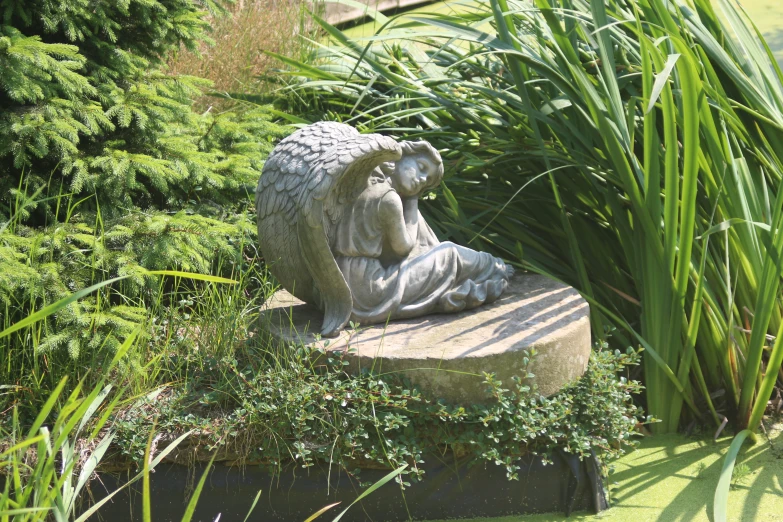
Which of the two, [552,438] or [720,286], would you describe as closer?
[552,438]

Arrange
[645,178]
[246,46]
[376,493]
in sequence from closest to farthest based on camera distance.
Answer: [376,493] → [645,178] → [246,46]

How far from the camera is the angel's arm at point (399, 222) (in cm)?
300

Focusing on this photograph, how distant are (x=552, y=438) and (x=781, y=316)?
1.10 m

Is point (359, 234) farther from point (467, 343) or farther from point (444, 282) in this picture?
point (467, 343)

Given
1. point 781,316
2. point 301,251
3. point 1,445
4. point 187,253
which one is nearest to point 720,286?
point 781,316

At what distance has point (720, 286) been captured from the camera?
3.31 meters

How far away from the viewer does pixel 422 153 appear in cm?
316

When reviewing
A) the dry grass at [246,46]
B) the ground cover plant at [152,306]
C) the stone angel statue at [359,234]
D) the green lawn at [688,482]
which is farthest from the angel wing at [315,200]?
the dry grass at [246,46]

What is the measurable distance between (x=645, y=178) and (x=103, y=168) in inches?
82.6

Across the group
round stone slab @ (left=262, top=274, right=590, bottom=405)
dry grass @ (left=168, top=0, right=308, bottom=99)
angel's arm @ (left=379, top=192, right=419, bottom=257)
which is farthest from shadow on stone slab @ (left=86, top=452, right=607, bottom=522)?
dry grass @ (left=168, top=0, right=308, bottom=99)

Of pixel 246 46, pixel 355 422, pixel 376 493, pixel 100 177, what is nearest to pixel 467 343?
pixel 355 422

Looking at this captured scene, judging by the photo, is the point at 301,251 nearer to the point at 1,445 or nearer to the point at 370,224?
the point at 370,224

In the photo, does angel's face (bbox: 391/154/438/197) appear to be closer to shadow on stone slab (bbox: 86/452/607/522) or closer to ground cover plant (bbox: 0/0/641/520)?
ground cover plant (bbox: 0/0/641/520)

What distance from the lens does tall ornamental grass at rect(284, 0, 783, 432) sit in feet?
Answer: 9.92
